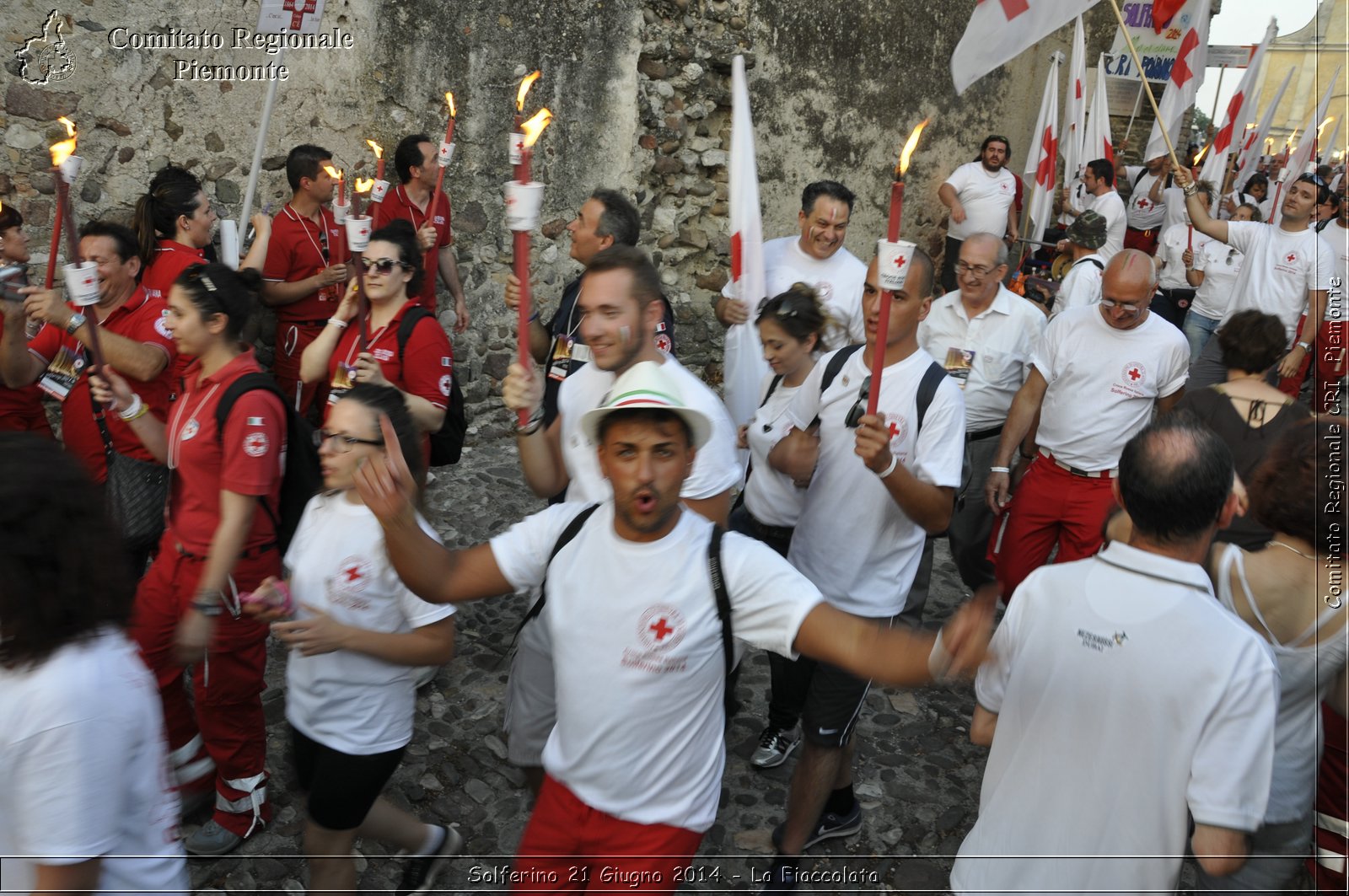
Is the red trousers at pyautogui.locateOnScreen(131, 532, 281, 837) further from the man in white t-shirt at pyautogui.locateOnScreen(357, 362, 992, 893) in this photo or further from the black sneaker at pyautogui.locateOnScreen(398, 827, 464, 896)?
the man in white t-shirt at pyautogui.locateOnScreen(357, 362, 992, 893)

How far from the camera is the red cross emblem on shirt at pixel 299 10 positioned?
5.56 m

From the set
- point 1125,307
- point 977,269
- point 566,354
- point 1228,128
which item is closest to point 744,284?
point 977,269

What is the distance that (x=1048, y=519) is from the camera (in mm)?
4848

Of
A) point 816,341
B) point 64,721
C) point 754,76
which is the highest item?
point 754,76

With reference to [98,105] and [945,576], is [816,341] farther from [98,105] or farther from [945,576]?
[98,105]

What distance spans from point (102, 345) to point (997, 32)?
465 centimetres

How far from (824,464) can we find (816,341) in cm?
67

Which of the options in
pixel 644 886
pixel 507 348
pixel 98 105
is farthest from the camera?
pixel 507 348

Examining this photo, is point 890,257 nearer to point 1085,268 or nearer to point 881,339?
point 881,339

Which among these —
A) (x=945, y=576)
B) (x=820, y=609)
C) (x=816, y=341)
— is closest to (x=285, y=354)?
(x=816, y=341)

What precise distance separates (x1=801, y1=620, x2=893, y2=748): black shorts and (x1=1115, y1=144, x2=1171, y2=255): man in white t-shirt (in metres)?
9.71

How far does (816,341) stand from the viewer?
4270mm

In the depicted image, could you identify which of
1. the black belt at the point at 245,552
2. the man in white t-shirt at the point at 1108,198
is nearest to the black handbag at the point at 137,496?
the black belt at the point at 245,552

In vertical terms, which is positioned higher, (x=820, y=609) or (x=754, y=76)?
(x=754, y=76)
